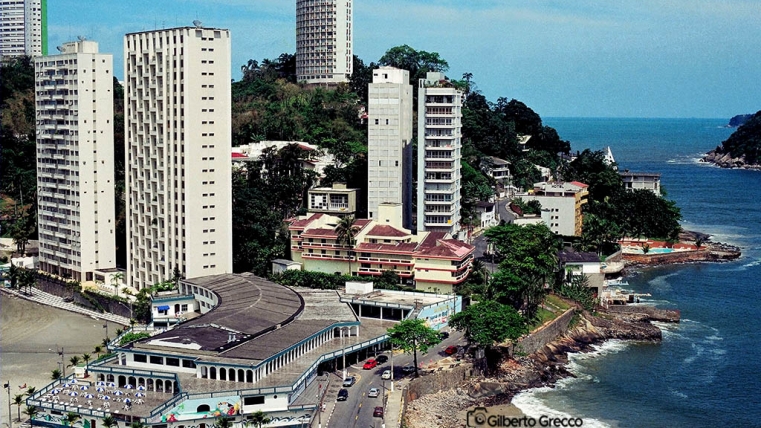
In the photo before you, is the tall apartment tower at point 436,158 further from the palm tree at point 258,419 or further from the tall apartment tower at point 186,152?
the palm tree at point 258,419

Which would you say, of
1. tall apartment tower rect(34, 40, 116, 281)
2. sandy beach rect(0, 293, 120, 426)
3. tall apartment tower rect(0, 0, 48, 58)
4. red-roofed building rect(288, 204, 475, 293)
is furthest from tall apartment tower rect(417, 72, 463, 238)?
tall apartment tower rect(0, 0, 48, 58)

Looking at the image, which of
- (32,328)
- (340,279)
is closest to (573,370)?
(340,279)

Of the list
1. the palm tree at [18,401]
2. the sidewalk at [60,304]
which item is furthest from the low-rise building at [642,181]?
the palm tree at [18,401]

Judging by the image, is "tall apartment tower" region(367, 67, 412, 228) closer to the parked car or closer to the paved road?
the paved road

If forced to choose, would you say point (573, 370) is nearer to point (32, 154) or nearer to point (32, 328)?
point (32, 328)

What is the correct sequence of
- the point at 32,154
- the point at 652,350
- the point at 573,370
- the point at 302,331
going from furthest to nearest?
the point at 32,154, the point at 652,350, the point at 573,370, the point at 302,331

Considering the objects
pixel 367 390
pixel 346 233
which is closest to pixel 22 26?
pixel 346 233
